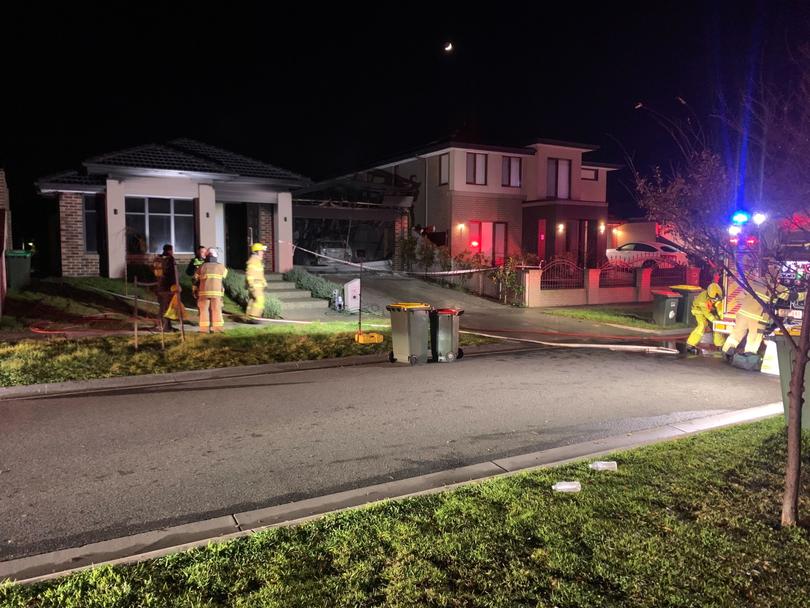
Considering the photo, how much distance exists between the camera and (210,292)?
1224cm

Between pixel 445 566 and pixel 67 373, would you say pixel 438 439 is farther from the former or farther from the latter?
pixel 67 373

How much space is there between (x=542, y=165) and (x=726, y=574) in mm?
26761

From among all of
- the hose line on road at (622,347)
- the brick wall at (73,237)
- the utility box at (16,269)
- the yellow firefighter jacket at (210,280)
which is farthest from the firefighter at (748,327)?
the brick wall at (73,237)

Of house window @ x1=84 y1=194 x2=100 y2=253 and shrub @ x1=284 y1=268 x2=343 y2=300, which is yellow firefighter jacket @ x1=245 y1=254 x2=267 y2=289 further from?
house window @ x1=84 y1=194 x2=100 y2=253

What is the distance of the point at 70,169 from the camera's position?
62.5 feet

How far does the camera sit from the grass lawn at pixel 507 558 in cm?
328


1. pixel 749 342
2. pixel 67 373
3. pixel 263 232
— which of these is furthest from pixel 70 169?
pixel 749 342

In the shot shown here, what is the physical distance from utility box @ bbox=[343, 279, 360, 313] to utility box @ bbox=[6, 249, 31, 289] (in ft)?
28.2

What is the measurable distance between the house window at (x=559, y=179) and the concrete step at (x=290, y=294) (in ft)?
50.1

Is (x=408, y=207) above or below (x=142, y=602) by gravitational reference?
above

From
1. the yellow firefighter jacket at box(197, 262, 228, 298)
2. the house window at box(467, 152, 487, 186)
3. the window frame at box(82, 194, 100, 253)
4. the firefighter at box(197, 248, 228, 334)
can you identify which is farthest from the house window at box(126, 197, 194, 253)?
the house window at box(467, 152, 487, 186)

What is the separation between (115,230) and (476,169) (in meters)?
15.2

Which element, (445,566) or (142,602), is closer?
(142,602)

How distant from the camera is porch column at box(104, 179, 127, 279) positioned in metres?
17.7
